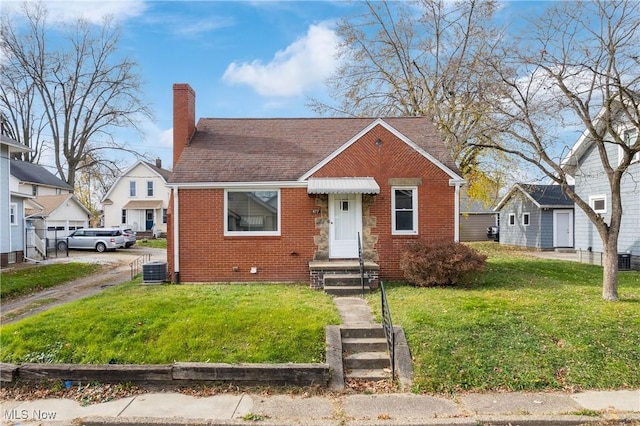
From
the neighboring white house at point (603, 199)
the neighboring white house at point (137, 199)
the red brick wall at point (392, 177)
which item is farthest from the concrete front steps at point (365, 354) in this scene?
the neighboring white house at point (137, 199)

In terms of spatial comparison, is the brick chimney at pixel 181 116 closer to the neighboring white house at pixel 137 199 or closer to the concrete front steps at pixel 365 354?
the concrete front steps at pixel 365 354

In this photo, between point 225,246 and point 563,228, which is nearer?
point 225,246

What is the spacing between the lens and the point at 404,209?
13.0 meters

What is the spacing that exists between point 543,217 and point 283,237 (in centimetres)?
1967

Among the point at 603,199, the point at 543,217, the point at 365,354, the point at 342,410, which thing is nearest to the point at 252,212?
the point at 365,354

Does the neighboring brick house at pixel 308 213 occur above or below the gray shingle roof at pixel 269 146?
below

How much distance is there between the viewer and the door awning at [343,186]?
1204cm

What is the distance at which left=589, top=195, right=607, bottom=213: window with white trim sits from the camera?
18062mm

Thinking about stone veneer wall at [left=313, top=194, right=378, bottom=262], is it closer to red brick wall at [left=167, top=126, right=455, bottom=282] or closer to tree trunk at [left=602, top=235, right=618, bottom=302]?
red brick wall at [left=167, top=126, right=455, bottom=282]

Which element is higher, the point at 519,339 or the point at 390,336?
the point at 390,336

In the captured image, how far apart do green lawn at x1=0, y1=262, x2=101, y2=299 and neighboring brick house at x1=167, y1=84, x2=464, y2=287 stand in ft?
17.8

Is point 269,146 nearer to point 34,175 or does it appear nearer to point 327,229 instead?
point 327,229
